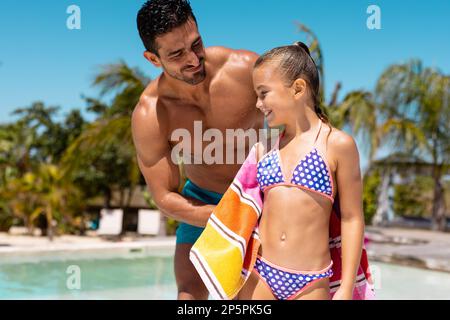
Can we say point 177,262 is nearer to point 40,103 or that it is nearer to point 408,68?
point 408,68

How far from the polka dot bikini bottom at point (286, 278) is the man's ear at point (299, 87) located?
532 mm

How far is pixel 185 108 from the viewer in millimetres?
2260

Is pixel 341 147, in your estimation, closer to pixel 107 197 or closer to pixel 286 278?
pixel 286 278

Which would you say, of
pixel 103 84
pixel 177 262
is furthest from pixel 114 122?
pixel 177 262

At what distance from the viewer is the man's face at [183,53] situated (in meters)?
1.93

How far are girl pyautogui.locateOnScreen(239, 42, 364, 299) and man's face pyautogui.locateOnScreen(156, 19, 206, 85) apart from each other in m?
0.42

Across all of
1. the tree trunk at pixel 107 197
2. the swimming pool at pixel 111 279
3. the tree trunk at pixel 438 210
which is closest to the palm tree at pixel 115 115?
the swimming pool at pixel 111 279

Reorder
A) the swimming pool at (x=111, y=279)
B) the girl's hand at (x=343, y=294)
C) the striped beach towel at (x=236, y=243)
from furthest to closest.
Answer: the swimming pool at (x=111, y=279)
the striped beach towel at (x=236, y=243)
the girl's hand at (x=343, y=294)

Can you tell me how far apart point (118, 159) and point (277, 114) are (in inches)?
536

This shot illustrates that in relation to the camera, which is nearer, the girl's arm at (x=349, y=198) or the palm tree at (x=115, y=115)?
the girl's arm at (x=349, y=198)

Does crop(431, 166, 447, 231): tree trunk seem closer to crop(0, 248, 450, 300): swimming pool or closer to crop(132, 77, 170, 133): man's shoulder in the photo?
crop(0, 248, 450, 300): swimming pool

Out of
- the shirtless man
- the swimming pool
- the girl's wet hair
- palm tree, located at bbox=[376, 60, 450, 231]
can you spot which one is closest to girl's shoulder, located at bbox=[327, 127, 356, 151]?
the girl's wet hair

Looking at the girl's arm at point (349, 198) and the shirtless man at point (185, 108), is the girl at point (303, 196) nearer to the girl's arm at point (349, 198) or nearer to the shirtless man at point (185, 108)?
the girl's arm at point (349, 198)

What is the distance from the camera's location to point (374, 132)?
11.6m
